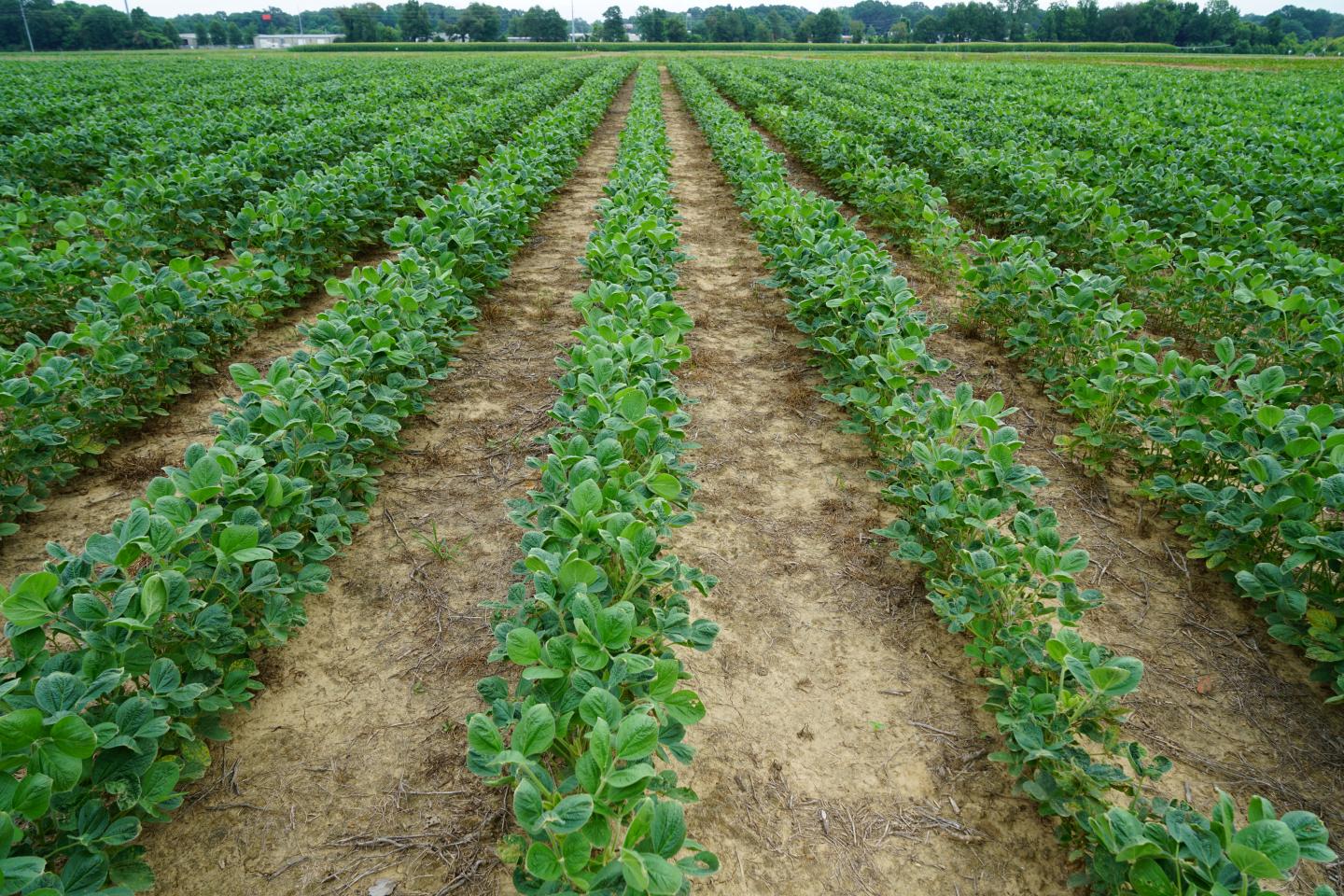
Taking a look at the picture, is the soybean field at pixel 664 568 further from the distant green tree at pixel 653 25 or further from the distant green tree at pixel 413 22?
the distant green tree at pixel 653 25

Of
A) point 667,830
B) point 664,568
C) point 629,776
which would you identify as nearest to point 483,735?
point 629,776

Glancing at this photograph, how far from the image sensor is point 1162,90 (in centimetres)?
1833

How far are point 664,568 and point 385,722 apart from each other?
4.19ft

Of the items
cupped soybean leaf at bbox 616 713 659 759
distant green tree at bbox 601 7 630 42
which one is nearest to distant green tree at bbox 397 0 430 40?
distant green tree at bbox 601 7 630 42

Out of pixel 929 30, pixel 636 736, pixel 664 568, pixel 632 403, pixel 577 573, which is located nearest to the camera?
pixel 636 736

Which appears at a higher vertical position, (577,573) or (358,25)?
(358,25)

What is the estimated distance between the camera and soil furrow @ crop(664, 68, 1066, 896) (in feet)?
6.96

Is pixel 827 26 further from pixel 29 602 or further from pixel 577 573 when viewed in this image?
pixel 29 602

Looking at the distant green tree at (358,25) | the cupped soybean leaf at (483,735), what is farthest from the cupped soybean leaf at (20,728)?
the distant green tree at (358,25)

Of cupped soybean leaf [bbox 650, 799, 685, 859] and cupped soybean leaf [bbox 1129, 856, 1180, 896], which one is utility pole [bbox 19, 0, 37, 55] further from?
cupped soybean leaf [bbox 1129, 856, 1180, 896]

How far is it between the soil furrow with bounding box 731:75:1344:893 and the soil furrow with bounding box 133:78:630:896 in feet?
8.18

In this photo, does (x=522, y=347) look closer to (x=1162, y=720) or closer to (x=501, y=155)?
(x=501, y=155)

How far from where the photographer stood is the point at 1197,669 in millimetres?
2812

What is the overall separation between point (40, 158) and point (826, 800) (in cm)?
1288
